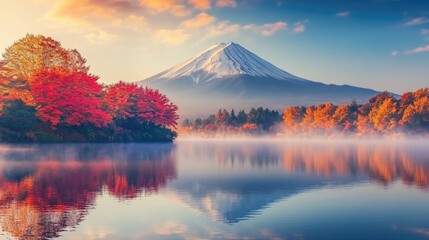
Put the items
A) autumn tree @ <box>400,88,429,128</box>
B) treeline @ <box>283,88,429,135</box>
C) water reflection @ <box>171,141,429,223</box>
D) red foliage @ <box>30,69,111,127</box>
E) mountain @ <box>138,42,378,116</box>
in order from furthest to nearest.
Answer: mountain @ <box>138,42,378,116</box>
treeline @ <box>283,88,429,135</box>
autumn tree @ <box>400,88,429,128</box>
red foliage @ <box>30,69,111,127</box>
water reflection @ <box>171,141,429,223</box>

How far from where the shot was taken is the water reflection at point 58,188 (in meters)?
10.1

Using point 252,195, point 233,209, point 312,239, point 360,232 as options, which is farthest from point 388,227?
point 252,195

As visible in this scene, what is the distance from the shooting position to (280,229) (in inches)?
387

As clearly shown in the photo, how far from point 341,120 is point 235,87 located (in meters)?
107

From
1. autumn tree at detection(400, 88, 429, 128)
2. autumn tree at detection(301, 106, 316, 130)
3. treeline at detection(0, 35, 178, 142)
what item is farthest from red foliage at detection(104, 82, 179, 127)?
autumn tree at detection(301, 106, 316, 130)

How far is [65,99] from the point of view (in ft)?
149

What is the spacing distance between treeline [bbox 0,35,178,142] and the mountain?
366 ft

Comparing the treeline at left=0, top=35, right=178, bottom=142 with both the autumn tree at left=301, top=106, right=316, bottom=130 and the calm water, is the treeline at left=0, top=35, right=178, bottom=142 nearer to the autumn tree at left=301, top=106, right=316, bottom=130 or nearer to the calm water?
the calm water

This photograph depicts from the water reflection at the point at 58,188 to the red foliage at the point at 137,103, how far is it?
30428 millimetres

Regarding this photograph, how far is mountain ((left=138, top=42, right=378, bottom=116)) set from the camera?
173375 millimetres

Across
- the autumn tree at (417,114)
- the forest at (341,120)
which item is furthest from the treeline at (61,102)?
the autumn tree at (417,114)

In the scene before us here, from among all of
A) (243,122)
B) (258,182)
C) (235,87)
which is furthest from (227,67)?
(258,182)

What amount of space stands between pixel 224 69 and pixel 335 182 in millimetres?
176233

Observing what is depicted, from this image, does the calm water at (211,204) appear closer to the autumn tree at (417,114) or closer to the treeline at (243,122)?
the autumn tree at (417,114)
